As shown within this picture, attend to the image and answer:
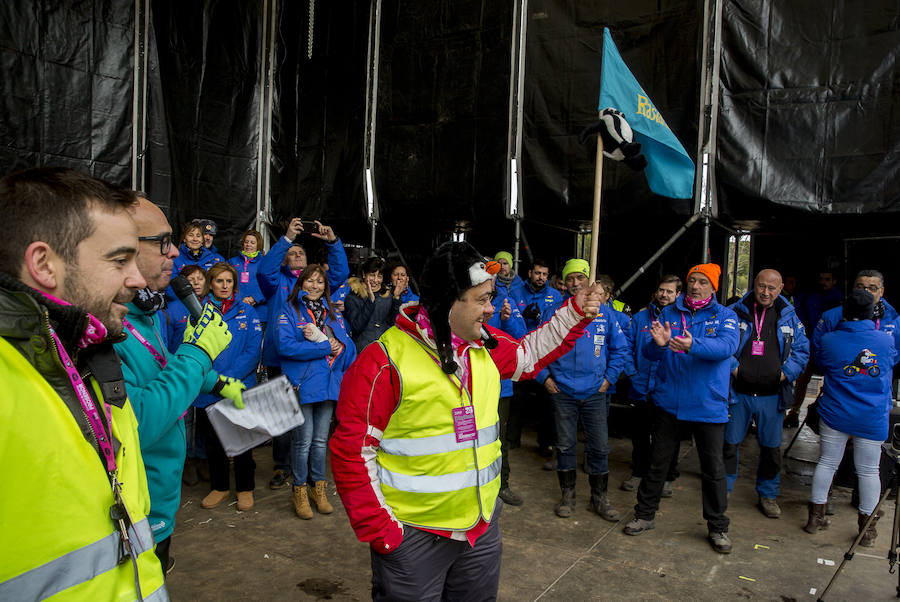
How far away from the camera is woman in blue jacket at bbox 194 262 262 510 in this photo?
5180mm

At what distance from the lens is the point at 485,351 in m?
2.69

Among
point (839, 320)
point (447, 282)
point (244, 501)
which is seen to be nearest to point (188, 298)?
point (447, 282)

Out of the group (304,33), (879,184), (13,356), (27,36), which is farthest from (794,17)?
(27,36)

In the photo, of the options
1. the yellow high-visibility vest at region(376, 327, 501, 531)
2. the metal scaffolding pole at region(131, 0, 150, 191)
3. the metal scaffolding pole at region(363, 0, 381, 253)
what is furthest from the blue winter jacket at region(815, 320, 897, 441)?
the metal scaffolding pole at region(131, 0, 150, 191)

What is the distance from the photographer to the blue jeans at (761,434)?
18.1 feet

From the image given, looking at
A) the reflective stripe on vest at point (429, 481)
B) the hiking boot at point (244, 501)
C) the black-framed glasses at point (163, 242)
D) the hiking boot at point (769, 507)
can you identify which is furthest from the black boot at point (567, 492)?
the black-framed glasses at point (163, 242)

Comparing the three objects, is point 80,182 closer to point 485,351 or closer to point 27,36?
point 485,351

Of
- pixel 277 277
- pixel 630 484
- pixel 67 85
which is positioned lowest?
pixel 630 484

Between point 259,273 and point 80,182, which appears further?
point 259,273

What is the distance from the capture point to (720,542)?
4613 millimetres

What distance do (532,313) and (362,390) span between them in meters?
4.76

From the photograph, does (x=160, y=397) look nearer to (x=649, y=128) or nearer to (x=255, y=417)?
(x=255, y=417)

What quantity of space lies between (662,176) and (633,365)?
2.54m

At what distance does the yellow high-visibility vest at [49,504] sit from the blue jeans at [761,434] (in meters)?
5.48
